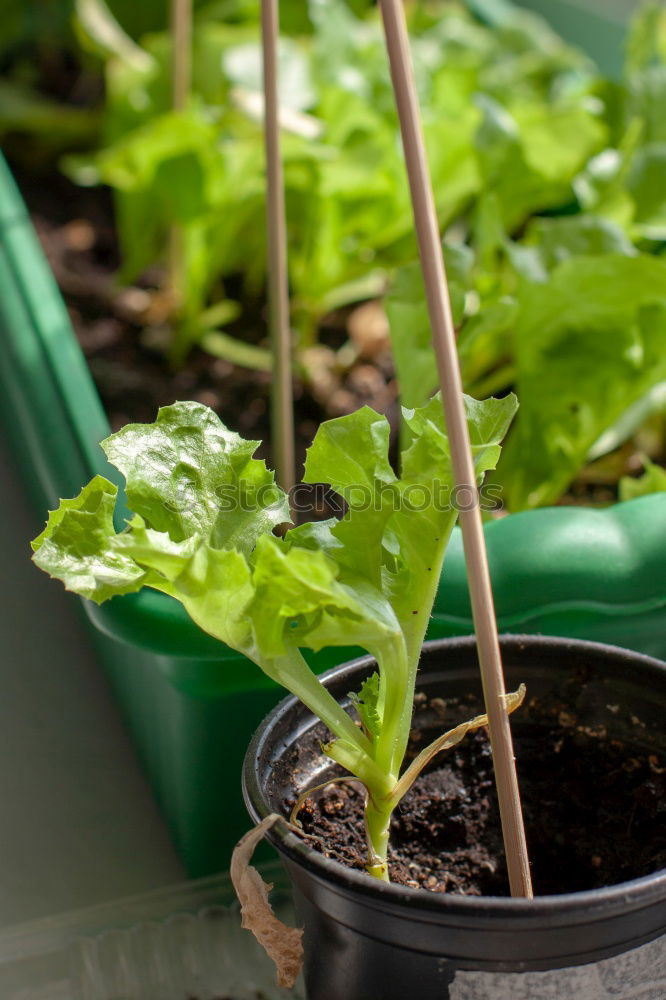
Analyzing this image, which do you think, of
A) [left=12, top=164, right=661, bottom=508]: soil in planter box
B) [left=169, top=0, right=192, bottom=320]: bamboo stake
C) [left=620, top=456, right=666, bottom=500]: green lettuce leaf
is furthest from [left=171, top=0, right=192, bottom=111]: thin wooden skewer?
[left=620, top=456, right=666, bottom=500]: green lettuce leaf

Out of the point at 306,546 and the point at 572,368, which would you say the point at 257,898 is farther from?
the point at 572,368

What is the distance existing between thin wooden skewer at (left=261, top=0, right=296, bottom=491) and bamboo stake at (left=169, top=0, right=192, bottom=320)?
0.34 meters

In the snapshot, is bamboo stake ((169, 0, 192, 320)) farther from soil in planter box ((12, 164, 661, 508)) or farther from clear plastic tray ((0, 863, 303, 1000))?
clear plastic tray ((0, 863, 303, 1000))

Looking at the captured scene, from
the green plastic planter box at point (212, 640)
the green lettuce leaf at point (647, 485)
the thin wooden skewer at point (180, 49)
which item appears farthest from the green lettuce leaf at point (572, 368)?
the thin wooden skewer at point (180, 49)

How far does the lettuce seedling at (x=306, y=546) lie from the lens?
1.51 feet

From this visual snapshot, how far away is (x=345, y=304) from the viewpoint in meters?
1.19

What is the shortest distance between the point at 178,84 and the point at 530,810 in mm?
704

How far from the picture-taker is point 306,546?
50 cm

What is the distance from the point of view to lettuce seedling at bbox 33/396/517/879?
459mm

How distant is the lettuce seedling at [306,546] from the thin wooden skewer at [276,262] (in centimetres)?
19

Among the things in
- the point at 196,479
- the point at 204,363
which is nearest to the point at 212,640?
the point at 196,479

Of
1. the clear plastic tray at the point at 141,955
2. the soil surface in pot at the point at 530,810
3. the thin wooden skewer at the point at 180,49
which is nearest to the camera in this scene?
the soil surface in pot at the point at 530,810

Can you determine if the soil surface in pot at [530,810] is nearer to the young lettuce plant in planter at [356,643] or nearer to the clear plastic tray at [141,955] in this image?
the young lettuce plant in planter at [356,643]

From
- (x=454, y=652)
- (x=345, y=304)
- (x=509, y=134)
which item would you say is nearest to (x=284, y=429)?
(x=454, y=652)
